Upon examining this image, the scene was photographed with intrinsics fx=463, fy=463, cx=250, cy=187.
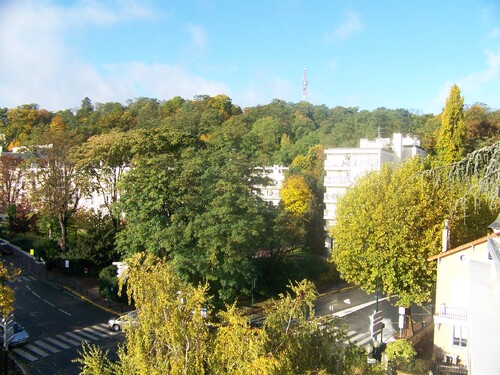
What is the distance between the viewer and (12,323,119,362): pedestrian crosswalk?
21312 millimetres

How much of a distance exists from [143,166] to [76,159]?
10.0 m

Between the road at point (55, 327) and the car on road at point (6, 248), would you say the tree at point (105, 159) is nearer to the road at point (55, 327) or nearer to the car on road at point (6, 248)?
the road at point (55, 327)

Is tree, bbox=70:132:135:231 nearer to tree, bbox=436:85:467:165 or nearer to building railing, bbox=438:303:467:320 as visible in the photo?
building railing, bbox=438:303:467:320

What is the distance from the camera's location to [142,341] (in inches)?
345

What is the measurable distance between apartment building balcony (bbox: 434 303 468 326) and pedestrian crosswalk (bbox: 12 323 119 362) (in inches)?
635

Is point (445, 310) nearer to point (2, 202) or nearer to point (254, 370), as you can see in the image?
point (254, 370)

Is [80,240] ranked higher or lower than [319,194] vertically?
lower

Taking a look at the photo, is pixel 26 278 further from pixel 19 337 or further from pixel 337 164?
pixel 337 164

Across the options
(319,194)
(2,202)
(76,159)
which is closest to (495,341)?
(76,159)

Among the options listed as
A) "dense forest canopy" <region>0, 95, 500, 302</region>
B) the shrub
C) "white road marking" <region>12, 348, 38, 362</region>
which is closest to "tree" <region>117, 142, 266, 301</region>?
"dense forest canopy" <region>0, 95, 500, 302</region>

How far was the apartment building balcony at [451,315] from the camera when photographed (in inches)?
747

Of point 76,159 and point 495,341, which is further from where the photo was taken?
point 76,159

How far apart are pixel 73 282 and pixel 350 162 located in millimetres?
27540

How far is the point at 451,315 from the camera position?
1939 centimetres
